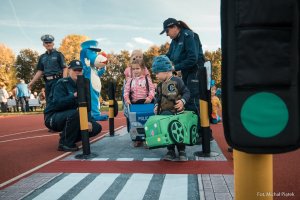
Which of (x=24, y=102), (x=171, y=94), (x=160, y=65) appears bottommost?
(x=24, y=102)

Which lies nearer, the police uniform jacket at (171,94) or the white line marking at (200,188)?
the white line marking at (200,188)

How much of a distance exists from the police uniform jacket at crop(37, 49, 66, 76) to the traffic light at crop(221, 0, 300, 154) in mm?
7777

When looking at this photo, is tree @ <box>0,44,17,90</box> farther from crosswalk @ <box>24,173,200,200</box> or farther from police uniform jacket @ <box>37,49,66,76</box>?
crosswalk @ <box>24,173,200,200</box>

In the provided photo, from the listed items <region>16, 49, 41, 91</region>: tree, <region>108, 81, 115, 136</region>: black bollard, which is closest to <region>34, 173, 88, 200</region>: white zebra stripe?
<region>108, 81, 115, 136</region>: black bollard

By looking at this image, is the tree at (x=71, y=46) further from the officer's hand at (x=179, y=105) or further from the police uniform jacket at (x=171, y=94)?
the officer's hand at (x=179, y=105)

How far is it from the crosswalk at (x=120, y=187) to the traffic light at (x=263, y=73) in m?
1.96

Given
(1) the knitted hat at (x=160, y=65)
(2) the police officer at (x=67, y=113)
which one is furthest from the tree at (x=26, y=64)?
(1) the knitted hat at (x=160, y=65)

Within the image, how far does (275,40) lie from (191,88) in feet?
15.2

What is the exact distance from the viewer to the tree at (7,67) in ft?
211

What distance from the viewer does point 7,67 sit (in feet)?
214

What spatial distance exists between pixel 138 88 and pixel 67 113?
1394 mm

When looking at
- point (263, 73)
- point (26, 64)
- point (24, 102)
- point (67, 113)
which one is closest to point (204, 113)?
point (67, 113)

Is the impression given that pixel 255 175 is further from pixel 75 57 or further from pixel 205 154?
pixel 75 57

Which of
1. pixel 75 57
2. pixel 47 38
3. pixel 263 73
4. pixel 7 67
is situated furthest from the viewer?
pixel 7 67
